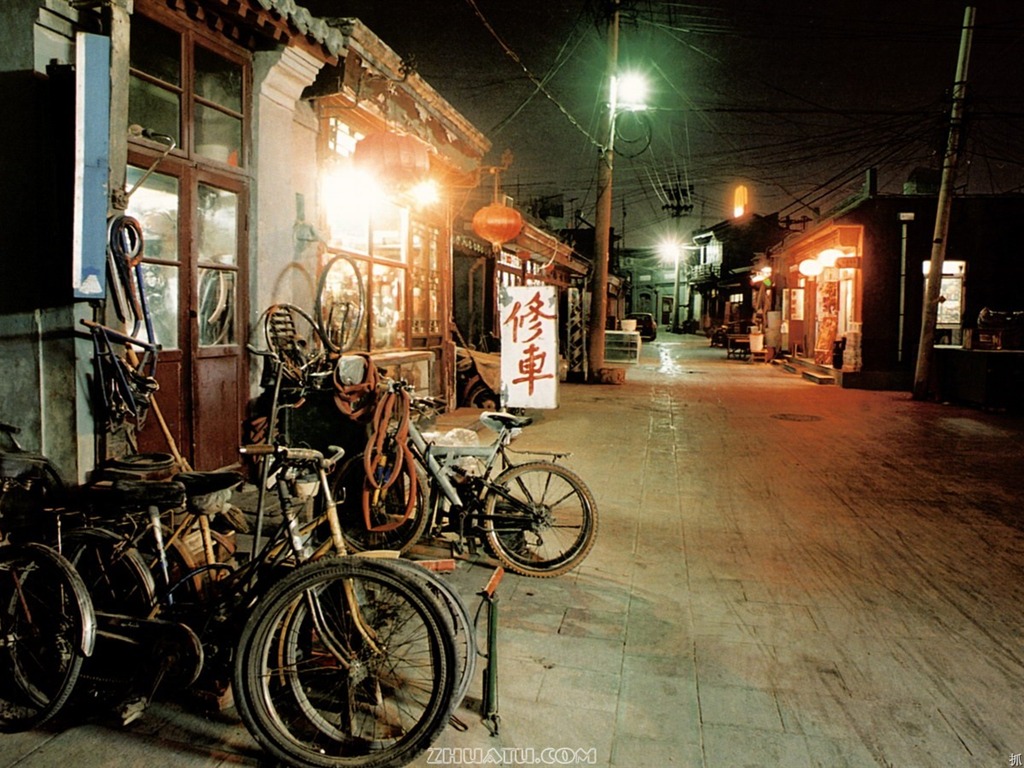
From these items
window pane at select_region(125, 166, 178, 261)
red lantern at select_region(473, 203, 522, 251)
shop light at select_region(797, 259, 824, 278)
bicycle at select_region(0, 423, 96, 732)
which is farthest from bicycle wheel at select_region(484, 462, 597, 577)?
shop light at select_region(797, 259, 824, 278)

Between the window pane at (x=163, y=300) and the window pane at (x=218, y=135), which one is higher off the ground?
the window pane at (x=218, y=135)

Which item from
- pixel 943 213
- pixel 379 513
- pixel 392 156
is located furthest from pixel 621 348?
pixel 379 513

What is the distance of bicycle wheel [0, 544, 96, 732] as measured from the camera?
3.82 metres

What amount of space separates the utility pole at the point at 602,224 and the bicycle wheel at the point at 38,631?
18740 mm

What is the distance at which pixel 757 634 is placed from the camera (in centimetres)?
507

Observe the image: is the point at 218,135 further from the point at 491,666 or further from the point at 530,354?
the point at 491,666

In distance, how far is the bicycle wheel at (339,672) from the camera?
3365mm

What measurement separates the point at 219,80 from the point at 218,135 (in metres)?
0.62

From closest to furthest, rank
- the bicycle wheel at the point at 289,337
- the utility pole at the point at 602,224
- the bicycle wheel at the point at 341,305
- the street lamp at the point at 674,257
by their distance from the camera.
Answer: the bicycle wheel at the point at 289,337 < the bicycle wheel at the point at 341,305 < the utility pole at the point at 602,224 < the street lamp at the point at 674,257

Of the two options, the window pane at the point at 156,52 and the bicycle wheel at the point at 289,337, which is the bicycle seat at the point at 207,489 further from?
the window pane at the point at 156,52

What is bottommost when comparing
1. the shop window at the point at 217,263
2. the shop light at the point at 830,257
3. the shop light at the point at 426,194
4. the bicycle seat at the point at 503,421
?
the bicycle seat at the point at 503,421

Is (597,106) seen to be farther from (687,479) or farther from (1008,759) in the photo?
(1008,759)

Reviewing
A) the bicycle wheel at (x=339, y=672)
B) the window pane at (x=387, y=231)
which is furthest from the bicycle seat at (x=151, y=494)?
the window pane at (x=387, y=231)

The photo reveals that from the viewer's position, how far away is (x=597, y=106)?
21.6 metres
